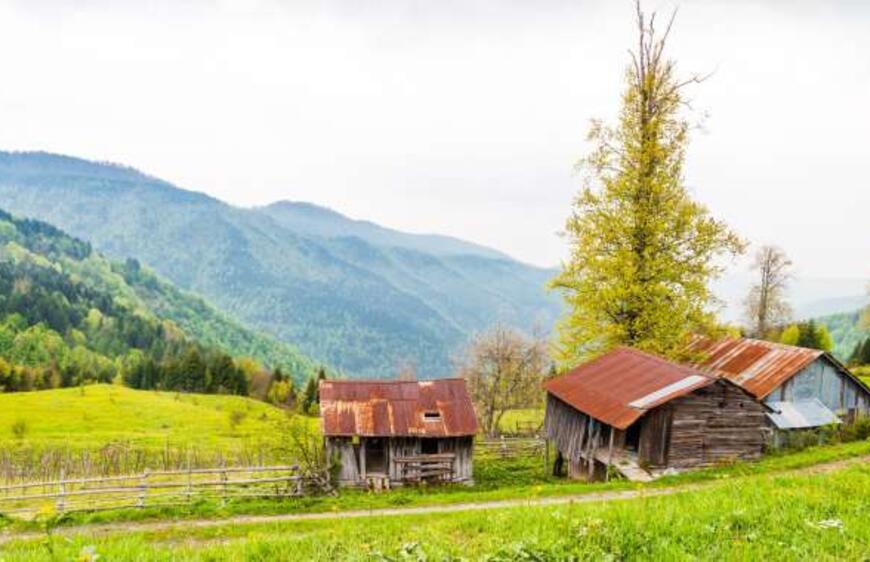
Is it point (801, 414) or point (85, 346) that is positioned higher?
point (801, 414)

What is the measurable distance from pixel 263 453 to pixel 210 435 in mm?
23208

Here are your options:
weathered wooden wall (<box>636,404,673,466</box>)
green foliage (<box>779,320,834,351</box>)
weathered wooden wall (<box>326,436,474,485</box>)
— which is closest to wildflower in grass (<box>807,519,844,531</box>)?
weathered wooden wall (<box>636,404,673,466</box>)

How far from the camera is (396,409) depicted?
32844 mm

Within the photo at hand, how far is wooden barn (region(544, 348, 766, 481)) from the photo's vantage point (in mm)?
26438

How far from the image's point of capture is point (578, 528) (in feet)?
26.3

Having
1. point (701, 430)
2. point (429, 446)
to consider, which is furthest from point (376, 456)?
point (701, 430)

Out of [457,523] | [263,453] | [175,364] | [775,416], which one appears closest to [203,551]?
[457,523]

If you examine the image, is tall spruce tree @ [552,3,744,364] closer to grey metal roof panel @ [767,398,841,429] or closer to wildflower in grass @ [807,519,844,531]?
grey metal roof panel @ [767,398,841,429]

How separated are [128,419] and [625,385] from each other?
6443 centimetres

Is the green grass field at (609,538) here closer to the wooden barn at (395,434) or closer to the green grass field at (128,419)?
the wooden barn at (395,434)

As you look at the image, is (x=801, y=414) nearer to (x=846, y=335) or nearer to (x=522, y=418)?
(x=522, y=418)

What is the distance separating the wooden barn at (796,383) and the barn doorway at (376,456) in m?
17.3

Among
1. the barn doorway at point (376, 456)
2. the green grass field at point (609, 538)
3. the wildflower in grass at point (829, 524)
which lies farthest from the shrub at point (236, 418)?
the wildflower in grass at point (829, 524)

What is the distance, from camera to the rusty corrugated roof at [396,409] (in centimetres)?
3155
